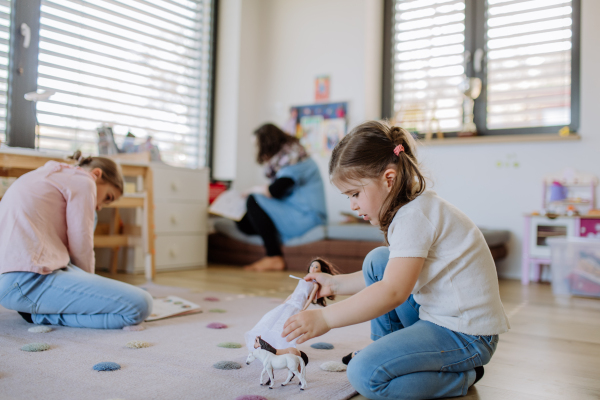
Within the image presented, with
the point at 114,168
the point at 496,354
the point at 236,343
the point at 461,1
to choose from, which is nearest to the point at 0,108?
the point at 114,168

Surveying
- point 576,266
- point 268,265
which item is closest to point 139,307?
point 268,265

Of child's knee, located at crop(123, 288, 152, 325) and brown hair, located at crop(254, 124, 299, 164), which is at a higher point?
brown hair, located at crop(254, 124, 299, 164)

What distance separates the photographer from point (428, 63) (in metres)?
3.59

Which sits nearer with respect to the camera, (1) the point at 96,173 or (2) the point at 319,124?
(1) the point at 96,173

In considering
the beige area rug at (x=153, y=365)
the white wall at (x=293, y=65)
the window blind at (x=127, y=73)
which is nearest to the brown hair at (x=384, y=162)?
the beige area rug at (x=153, y=365)

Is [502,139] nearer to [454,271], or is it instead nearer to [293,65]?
[293,65]

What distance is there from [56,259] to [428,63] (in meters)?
2.89

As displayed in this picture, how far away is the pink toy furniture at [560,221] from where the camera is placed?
2781 millimetres

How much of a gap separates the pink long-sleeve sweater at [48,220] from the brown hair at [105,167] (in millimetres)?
78

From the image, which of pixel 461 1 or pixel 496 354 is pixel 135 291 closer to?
pixel 496 354

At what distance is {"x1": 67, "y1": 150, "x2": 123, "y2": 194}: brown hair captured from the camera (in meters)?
1.66

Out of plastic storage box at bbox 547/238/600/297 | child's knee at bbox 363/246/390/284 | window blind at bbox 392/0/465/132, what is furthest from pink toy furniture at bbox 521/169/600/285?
child's knee at bbox 363/246/390/284

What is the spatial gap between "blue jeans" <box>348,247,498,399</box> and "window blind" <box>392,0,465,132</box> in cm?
265

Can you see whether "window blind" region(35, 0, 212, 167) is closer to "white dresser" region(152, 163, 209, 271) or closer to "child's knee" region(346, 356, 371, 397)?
"white dresser" region(152, 163, 209, 271)
